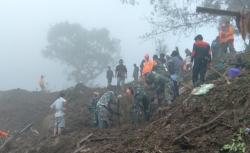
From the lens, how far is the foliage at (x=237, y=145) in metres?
9.96

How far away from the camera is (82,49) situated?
2357 inches

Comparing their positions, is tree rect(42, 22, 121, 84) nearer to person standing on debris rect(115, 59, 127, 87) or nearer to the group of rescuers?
person standing on debris rect(115, 59, 127, 87)

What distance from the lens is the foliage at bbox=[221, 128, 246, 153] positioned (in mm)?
9962

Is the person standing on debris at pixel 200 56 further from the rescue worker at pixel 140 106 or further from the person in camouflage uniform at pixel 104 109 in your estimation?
the person in camouflage uniform at pixel 104 109

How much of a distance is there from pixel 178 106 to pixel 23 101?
1731 cm

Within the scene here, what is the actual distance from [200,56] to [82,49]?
44645 millimetres

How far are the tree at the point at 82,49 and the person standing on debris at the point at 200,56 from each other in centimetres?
3989

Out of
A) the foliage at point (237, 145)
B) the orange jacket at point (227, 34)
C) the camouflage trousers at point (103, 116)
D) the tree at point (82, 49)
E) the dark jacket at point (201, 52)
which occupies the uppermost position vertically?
the tree at point (82, 49)

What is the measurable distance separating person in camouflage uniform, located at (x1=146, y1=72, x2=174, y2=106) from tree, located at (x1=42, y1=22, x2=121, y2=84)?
37785 millimetres

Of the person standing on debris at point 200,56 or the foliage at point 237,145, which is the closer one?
the foliage at point 237,145

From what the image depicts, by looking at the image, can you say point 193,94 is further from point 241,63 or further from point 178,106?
point 241,63

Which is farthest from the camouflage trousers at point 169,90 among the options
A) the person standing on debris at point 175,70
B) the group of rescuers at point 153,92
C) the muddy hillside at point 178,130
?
the muddy hillside at point 178,130

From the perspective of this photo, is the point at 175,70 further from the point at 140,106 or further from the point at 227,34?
the point at 227,34

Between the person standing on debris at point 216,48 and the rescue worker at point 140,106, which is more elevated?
the person standing on debris at point 216,48
